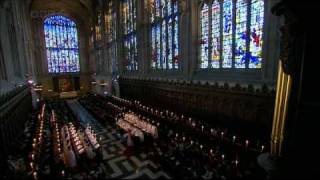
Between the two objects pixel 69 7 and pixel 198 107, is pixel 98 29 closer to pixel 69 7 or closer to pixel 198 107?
pixel 69 7

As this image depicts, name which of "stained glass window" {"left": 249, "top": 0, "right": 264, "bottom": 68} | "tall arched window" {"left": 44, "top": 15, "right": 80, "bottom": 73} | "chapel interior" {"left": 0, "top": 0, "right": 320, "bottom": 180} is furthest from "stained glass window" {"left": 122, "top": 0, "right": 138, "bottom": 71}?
"tall arched window" {"left": 44, "top": 15, "right": 80, "bottom": 73}

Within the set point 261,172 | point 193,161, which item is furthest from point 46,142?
point 261,172

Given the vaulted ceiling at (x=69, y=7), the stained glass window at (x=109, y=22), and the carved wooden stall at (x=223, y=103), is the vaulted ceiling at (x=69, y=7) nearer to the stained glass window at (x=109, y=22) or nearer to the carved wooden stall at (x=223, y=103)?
the stained glass window at (x=109, y=22)

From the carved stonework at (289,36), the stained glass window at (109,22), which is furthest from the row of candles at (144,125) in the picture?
the stained glass window at (109,22)

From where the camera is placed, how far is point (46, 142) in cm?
822

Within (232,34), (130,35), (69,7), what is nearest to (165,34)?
(232,34)

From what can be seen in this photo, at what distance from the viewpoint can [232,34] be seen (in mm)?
9297

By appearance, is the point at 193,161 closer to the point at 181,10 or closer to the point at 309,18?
the point at 309,18

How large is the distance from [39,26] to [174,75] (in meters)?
28.7

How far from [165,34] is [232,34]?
5933 mm

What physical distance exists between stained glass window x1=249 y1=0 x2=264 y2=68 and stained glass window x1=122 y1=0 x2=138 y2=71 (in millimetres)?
12255

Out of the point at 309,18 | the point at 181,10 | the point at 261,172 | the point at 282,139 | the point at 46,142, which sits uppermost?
the point at 181,10

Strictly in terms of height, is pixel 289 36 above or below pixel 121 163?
above

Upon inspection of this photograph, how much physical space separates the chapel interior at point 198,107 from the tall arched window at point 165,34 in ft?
0.25
